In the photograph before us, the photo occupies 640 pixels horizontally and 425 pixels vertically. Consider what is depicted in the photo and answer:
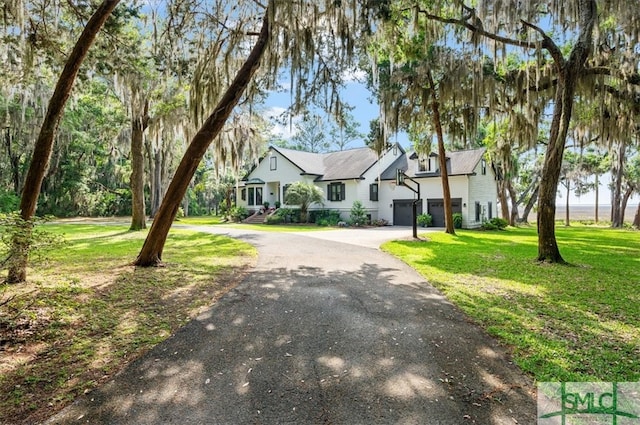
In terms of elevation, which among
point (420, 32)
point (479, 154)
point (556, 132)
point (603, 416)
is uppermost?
point (420, 32)

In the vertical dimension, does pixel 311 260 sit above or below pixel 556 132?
below

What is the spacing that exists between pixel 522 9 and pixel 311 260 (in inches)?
298

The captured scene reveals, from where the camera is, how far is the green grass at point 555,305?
10.8 feet

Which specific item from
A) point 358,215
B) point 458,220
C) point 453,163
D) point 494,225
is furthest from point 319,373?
point 453,163

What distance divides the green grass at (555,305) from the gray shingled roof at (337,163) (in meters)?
17.5

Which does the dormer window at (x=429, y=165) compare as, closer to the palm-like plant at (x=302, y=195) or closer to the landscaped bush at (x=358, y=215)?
the landscaped bush at (x=358, y=215)

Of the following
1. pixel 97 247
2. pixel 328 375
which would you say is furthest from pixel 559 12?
pixel 97 247

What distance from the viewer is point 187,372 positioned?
3135 mm

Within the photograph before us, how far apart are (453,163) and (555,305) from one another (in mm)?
20890

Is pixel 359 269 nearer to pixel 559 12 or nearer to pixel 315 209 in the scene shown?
pixel 559 12

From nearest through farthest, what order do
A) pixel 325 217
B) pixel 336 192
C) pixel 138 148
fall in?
pixel 138 148 < pixel 325 217 < pixel 336 192

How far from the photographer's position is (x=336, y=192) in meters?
27.5

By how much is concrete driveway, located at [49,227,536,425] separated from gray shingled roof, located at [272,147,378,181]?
2197cm

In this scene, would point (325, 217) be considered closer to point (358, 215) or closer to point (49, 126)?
point (358, 215)
